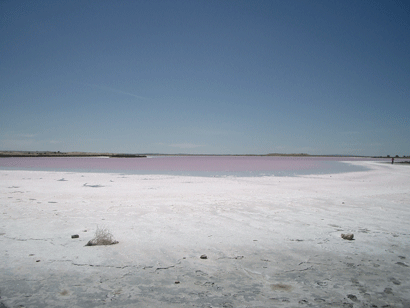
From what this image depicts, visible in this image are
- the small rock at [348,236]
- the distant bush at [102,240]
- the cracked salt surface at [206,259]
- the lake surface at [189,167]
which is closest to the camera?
the cracked salt surface at [206,259]

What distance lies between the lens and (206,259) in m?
4.03

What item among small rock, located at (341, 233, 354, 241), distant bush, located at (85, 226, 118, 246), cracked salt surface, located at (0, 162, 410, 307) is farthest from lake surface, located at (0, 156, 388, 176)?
distant bush, located at (85, 226, 118, 246)

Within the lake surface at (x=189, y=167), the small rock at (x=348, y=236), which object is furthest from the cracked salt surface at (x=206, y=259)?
the lake surface at (x=189, y=167)

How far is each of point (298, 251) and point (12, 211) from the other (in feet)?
23.2

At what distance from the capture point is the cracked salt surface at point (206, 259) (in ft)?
9.71

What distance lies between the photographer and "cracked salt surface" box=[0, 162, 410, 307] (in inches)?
117

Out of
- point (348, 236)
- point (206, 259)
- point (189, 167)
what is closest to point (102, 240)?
point (206, 259)

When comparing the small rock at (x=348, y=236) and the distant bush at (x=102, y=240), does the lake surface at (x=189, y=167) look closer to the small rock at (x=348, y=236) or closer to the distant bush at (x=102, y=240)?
the small rock at (x=348, y=236)

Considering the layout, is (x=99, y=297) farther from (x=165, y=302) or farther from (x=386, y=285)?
(x=386, y=285)

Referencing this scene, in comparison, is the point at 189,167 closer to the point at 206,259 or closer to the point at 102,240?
the point at 102,240

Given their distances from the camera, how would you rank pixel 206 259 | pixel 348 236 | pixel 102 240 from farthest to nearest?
1. pixel 348 236
2. pixel 102 240
3. pixel 206 259

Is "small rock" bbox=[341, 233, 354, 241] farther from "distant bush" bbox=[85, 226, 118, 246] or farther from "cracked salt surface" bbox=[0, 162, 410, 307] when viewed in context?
"distant bush" bbox=[85, 226, 118, 246]

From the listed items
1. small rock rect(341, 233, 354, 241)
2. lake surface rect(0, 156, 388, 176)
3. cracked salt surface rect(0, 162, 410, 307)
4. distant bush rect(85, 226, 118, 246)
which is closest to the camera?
cracked salt surface rect(0, 162, 410, 307)

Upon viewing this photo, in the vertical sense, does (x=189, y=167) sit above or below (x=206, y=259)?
above
